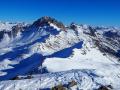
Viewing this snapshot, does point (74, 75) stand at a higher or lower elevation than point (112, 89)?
higher

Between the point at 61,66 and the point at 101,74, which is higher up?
the point at 61,66

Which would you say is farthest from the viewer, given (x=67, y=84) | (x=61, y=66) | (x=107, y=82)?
(x=61, y=66)

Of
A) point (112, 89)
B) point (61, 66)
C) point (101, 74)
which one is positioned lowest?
point (112, 89)

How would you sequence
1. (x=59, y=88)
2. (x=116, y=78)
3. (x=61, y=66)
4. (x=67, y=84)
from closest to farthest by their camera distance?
(x=59, y=88) → (x=67, y=84) → (x=116, y=78) → (x=61, y=66)

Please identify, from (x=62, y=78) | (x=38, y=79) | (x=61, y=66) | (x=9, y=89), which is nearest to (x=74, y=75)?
(x=62, y=78)

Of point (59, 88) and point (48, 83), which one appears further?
point (48, 83)

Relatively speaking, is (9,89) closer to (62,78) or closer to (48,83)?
(48,83)

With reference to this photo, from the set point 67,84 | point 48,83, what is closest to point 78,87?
point 67,84

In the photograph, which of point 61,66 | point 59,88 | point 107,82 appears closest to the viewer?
point 59,88

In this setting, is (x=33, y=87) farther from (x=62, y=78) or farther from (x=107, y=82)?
(x=107, y=82)
